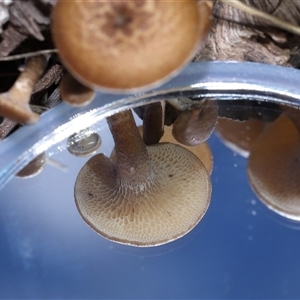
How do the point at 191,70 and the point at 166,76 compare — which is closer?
the point at 166,76

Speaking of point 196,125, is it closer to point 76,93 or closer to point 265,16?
point 265,16

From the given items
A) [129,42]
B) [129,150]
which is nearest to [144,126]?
[129,150]

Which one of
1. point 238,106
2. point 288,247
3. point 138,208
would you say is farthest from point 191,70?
point 288,247

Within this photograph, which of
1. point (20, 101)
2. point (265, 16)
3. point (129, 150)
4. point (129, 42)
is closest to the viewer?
point (129, 42)

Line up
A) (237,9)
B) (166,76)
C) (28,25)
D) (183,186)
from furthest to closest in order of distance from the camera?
1. (183,186)
2. (237,9)
3. (28,25)
4. (166,76)

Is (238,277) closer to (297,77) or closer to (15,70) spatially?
(297,77)

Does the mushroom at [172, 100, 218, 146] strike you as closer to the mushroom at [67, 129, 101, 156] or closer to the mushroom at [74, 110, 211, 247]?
the mushroom at [74, 110, 211, 247]
